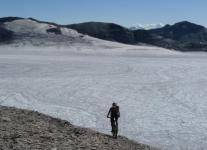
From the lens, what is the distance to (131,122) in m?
15.5

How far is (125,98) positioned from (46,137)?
13.1 metres

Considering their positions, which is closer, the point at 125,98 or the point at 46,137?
the point at 46,137

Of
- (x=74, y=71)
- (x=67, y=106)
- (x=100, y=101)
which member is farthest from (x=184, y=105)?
(x=74, y=71)

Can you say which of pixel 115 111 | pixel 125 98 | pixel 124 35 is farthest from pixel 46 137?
pixel 124 35

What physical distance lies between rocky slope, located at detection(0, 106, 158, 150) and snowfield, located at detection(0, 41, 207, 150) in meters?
3.39

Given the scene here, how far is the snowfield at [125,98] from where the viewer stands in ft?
46.4

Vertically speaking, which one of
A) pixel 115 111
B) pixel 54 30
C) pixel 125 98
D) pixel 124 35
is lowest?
pixel 125 98

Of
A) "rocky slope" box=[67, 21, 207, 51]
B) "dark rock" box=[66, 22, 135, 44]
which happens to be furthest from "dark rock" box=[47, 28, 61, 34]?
"dark rock" box=[66, 22, 135, 44]

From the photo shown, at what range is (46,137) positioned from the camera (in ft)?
27.0

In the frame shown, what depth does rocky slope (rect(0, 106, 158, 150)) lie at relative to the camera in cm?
776

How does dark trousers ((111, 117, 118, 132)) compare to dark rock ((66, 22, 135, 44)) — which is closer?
dark trousers ((111, 117, 118, 132))

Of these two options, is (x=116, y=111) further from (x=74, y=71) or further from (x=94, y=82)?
(x=74, y=71)

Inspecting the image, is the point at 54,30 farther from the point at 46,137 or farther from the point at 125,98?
the point at 46,137

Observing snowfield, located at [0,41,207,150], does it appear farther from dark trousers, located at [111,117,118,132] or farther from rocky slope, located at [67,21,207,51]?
rocky slope, located at [67,21,207,51]
